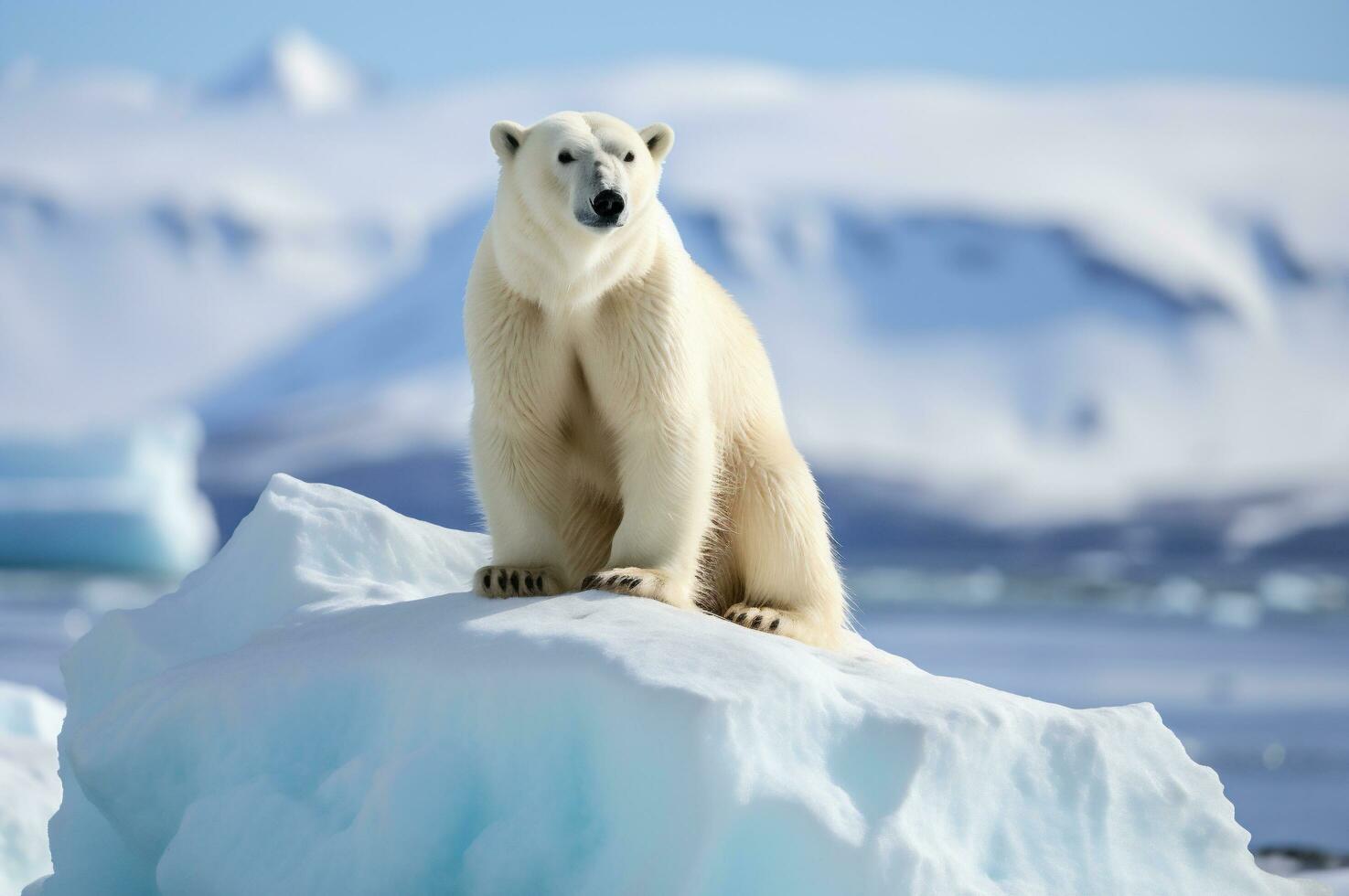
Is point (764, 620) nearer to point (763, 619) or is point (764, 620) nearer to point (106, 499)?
point (763, 619)

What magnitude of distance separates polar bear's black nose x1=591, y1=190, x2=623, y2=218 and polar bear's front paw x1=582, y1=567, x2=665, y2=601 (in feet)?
2.98

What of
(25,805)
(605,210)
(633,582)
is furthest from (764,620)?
(25,805)

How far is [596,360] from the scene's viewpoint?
13.1 ft

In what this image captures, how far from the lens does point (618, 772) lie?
3.33 m

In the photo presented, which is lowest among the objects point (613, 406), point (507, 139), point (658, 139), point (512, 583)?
point (512, 583)

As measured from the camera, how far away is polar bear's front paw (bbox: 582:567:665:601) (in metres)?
3.86

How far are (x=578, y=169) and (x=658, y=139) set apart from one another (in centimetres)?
41

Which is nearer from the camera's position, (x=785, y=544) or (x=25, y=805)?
(x=785, y=544)

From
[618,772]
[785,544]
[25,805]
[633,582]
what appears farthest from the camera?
[25,805]

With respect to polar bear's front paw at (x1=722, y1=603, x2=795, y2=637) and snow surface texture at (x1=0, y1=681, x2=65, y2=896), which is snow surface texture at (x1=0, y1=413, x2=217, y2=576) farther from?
polar bear's front paw at (x1=722, y1=603, x2=795, y2=637)

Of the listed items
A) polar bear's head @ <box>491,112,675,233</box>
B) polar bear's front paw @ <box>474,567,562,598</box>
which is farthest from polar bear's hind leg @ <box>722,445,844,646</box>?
polar bear's head @ <box>491,112,675,233</box>

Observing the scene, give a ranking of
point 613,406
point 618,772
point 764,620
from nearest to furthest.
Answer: point 618,772 → point 613,406 → point 764,620

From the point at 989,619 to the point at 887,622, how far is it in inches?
73.0

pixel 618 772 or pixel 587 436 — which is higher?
pixel 587 436
